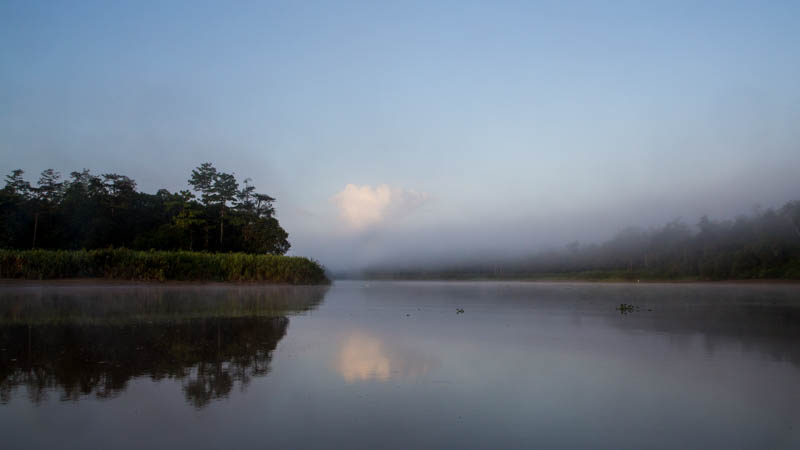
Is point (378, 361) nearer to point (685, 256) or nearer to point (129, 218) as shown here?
point (129, 218)

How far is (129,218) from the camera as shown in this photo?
155 feet

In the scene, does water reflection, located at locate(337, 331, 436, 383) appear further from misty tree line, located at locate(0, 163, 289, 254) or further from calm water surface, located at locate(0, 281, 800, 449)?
misty tree line, located at locate(0, 163, 289, 254)

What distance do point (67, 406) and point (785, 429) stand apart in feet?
18.1

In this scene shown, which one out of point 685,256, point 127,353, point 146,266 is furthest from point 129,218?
point 685,256

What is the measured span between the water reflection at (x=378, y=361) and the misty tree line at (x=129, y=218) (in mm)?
40279

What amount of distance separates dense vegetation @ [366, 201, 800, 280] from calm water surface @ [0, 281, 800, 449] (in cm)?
6190

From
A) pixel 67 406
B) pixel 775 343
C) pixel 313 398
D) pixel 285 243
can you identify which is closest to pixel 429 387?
pixel 313 398

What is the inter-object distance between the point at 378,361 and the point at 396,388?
1.29m

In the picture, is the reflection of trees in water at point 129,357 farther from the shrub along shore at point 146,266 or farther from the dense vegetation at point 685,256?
the dense vegetation at point 685,256

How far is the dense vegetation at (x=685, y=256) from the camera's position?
59938 mm

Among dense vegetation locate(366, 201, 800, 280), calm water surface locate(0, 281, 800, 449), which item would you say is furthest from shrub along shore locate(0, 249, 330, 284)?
dense vegetation locate(366, 201, 800, 280)

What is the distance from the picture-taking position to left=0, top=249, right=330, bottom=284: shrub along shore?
26.3 meters

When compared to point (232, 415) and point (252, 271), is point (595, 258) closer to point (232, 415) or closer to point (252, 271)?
point (252, 271)

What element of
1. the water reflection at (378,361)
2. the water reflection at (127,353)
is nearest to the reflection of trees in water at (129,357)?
the water reflection at (127,353)
